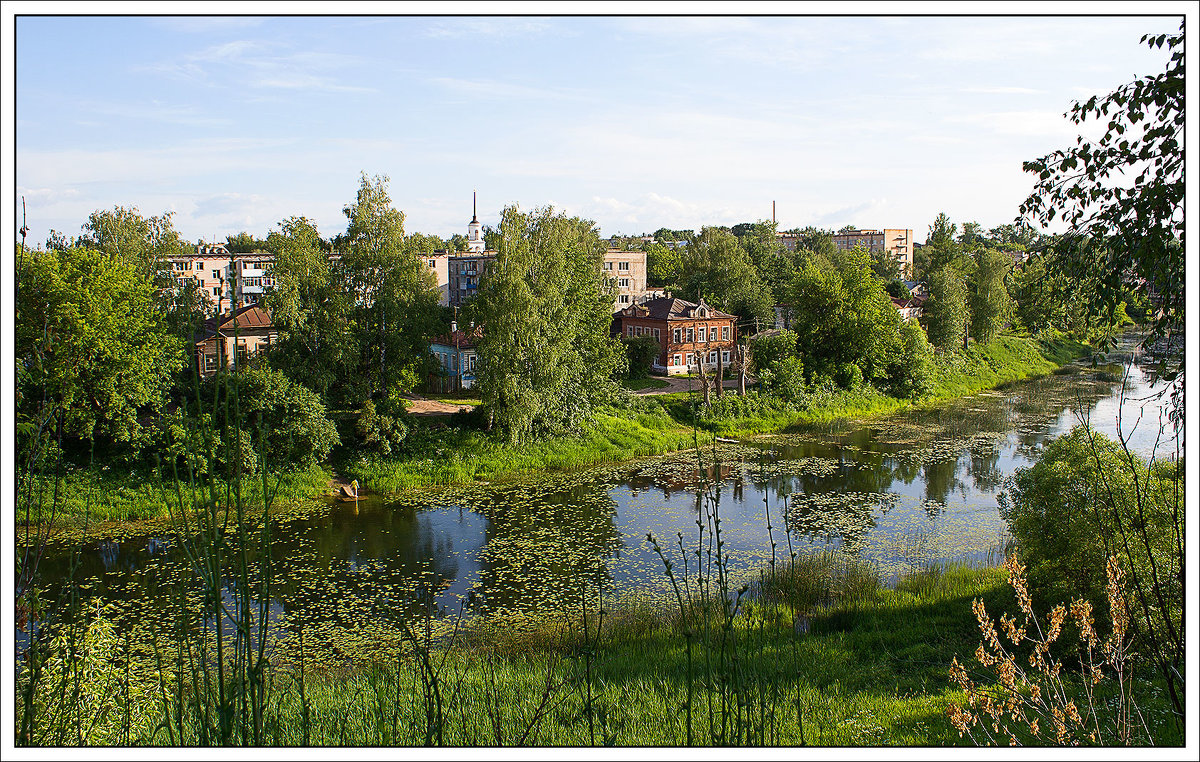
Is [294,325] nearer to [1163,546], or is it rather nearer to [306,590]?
[306,590]

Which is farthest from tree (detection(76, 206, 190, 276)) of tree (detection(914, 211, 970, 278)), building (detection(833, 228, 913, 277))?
building (detection(833, 228, 913, 277))

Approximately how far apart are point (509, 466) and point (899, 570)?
28.0 feet

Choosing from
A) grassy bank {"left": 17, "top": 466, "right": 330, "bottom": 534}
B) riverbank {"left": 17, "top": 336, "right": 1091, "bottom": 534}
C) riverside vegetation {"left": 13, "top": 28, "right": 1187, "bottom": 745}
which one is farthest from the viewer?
riverbank {"left": 17, "top": 336, "right": 1091, "bottom": 534}

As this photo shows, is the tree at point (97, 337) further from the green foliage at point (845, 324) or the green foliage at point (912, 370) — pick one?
the green foliage at point (912, 370)

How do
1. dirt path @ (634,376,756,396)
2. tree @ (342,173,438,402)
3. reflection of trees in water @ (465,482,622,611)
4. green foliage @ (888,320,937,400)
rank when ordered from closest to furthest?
reflection of trees in water @ (465,482,622,611), tree @ (342,173,438,402), dirt path @ (634,376,756,396), green foliage @ (888,320,937,400)

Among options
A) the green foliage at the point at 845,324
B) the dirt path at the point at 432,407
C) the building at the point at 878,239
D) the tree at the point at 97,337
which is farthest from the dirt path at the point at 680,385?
the building at the point at 878,239

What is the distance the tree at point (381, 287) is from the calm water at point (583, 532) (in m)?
3.27

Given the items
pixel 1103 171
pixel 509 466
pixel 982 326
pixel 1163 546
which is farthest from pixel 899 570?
pixel 982 326

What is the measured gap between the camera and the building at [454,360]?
23.4 meters

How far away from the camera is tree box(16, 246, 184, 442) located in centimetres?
1380

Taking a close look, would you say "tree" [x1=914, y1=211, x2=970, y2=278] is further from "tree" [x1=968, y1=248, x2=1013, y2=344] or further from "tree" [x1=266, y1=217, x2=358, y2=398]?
"tree" [x1=266, y1=217, x2=358, y2=398]

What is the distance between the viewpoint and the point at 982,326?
32.5m

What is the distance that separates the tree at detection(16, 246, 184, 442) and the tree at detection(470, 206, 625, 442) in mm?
6124

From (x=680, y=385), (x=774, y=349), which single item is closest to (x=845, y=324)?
(x=774, y=349)
